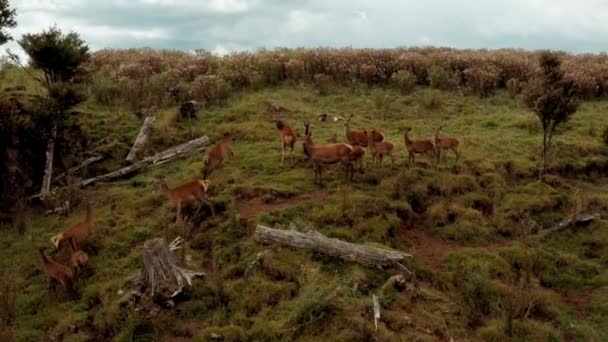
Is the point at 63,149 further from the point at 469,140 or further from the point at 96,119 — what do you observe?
the point at 469,140

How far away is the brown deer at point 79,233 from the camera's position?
12.9 metres

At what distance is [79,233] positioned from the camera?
1321 cm

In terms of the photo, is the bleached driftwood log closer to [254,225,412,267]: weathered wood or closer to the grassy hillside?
the grassy hillside

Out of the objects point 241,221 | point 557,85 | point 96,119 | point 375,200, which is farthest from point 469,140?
point 96,119

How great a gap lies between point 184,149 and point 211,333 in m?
8.77

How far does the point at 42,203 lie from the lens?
1633 centimetres

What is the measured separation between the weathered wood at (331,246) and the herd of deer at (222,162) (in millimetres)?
1942

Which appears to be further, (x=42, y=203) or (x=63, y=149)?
(x=63, y=149)

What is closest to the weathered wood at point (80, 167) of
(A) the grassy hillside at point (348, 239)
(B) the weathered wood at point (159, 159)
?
(A) the grassy hillside at point (348, 239)

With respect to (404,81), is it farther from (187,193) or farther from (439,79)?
(187,193)

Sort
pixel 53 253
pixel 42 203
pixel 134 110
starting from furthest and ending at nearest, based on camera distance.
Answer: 1. pixel 134 110
2. pixel 42 203
3. pixel 53 253

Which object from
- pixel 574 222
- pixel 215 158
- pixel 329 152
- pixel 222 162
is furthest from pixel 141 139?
pixel 574 222

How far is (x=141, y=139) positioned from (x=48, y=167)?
296 centimetres

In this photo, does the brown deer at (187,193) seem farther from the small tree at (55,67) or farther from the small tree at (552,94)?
the small tree at (552,94)
